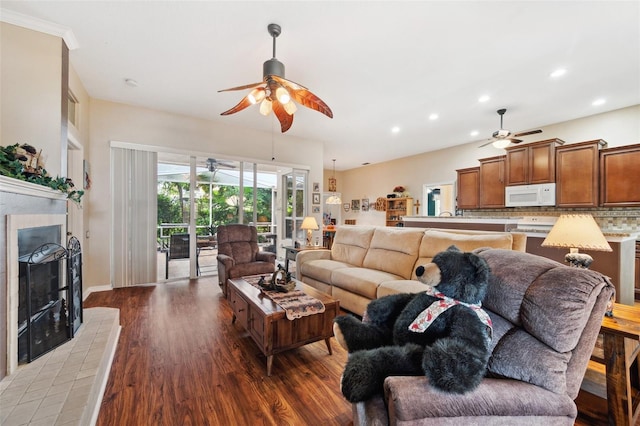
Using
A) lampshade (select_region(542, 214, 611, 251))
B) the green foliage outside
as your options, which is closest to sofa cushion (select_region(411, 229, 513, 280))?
lampshade (select_region(542, 214, 611, 251))

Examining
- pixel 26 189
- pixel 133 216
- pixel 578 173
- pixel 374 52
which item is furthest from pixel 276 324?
pixel 578 173

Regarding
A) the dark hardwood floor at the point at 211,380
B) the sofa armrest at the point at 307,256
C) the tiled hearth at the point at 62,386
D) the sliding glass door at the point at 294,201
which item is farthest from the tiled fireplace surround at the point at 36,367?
the sliding glass door at the point at 294,201

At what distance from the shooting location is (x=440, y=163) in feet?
21.9

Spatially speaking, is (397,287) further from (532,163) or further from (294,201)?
(532,163)

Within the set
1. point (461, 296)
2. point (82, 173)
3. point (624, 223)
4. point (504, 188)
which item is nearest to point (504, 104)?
point (504, 188)

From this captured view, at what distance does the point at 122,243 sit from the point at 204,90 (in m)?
2.72

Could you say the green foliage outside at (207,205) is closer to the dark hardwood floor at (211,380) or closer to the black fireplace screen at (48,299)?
the dark hardwood floor at (211,380)

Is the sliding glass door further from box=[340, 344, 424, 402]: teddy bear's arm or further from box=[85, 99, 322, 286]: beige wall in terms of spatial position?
box=[340, 344, 424, 402]: teddy bear's arm

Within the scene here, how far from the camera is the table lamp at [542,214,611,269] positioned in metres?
1.65

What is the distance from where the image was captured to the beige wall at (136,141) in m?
3.86

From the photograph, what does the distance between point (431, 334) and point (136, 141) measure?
16.0 feet

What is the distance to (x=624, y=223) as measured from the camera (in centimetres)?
394

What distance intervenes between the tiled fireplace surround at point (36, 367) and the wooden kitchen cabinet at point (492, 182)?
247 inches

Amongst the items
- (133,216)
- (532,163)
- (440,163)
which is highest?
(440,163)
